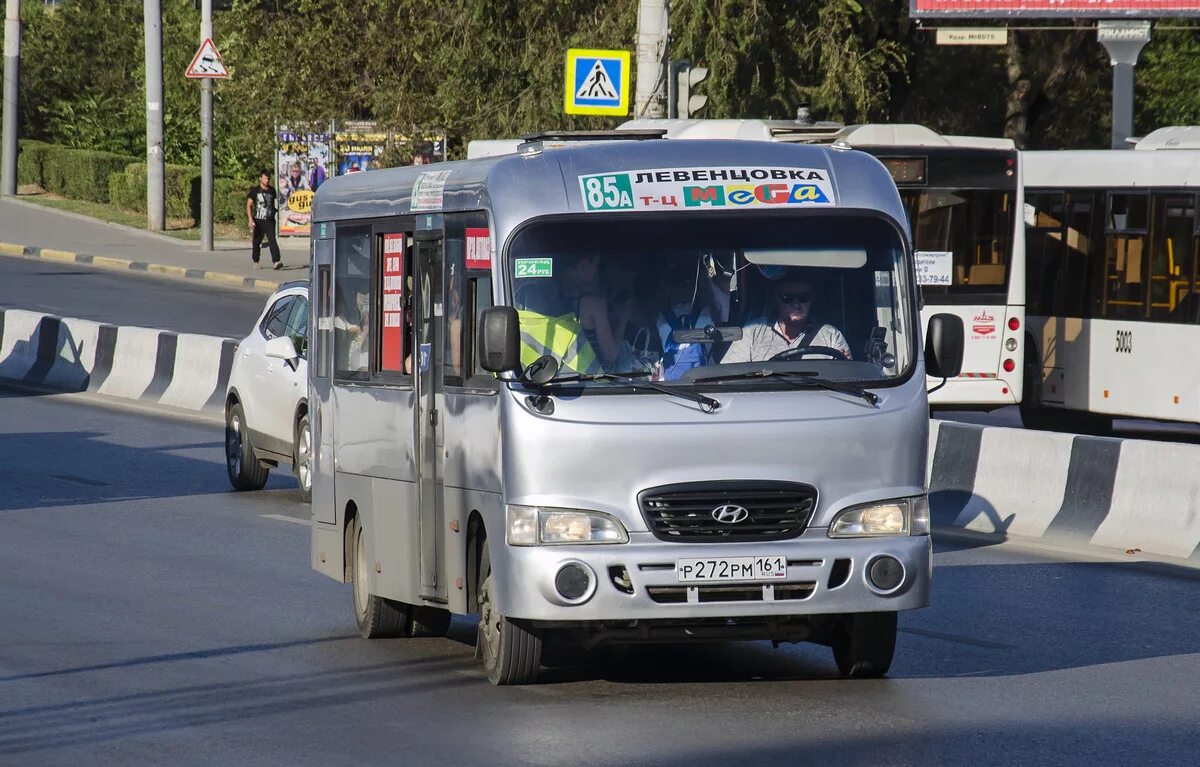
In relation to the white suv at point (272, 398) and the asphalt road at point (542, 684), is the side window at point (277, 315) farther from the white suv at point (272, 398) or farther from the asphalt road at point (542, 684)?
the asphalt road at point (542, 684)

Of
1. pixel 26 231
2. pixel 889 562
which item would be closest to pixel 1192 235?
pixel 889 562

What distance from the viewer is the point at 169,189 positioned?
51.4 metres

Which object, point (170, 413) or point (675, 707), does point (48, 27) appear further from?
point (675, 707)

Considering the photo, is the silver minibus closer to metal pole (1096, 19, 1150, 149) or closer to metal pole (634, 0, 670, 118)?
metal pole (634, 0, 670, 118)

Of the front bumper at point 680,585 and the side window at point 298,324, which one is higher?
the side window at point 298,324

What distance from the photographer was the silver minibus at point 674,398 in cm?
837

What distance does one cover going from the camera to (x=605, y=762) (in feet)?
24.1

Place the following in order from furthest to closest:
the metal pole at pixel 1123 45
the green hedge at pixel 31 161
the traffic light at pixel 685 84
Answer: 1. the green hedge at pixel 31 161
2. the metal pole at pixel 1123 45
3. the traffic light at pixel 685 84

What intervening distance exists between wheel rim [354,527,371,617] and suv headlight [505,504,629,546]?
216cm

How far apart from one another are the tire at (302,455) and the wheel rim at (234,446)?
93 cm

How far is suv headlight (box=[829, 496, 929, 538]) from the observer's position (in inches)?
336

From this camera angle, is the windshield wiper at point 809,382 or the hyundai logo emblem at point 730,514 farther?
the windshield wiper at point 809,382

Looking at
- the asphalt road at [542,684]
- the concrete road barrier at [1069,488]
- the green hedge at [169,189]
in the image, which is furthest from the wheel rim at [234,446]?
the green hedge at [169,189]

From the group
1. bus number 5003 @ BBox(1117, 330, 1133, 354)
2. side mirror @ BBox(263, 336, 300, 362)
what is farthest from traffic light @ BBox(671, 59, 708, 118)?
side mirror @ BBox(263, 336, 300, 362)
